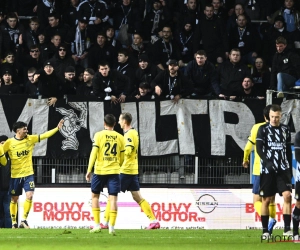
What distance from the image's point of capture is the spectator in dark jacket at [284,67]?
19516 millimetres

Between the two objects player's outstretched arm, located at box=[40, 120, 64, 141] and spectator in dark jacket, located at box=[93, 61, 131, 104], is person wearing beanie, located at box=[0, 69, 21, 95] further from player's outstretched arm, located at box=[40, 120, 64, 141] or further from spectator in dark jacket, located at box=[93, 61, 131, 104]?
player's outstretched arm, located at box=[40, 120, 64, 141]

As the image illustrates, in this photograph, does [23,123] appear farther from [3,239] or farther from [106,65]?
[3,239]

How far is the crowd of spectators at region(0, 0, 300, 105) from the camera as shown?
19547mm

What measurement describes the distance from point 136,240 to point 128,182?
2539 mm

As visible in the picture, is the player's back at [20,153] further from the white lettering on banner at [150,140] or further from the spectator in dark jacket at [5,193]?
the white lettering on banner at [150,140]

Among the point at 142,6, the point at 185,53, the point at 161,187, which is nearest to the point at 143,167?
the point at 161,187

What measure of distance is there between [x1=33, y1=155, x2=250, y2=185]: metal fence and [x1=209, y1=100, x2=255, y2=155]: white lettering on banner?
0.36 m

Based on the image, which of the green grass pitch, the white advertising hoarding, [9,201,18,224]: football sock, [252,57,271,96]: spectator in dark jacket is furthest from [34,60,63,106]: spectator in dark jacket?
[252,57,271,96]: spectator in dark jacket

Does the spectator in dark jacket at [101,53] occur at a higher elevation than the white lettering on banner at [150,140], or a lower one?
higher

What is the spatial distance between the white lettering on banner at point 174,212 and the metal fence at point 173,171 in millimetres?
557

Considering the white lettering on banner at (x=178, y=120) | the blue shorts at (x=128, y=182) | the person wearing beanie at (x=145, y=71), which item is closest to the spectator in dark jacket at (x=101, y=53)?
the person wearing beanie at (x=145, y=71)

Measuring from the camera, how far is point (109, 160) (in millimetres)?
15570

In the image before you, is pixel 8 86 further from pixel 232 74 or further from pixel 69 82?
pixel 232 74

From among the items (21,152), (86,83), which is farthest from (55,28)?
(21,152)
